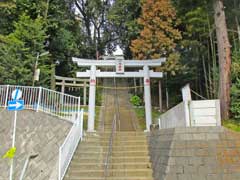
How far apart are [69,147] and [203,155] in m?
3.00

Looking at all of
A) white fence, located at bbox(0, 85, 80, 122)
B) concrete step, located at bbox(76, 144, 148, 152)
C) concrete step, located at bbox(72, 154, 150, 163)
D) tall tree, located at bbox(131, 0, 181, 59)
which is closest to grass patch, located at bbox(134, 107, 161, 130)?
tall tree, located at bbox(131, 0, 181, 59)

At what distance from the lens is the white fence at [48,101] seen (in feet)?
26.7

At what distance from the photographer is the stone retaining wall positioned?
4.39 metres

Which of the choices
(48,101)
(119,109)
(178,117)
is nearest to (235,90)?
(178,117)

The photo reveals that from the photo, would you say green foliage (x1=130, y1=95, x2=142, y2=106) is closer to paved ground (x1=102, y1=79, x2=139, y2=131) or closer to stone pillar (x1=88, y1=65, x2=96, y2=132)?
paved ground (x1=102, y1=79, x2=139, y2=131)

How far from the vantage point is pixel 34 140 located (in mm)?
7359

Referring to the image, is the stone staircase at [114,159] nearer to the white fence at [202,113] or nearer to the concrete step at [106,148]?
the concrete step at [106,148]

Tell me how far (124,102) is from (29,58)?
704cm

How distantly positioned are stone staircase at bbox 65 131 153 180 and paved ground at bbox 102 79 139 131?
347 cm

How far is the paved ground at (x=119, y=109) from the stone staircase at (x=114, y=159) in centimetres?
347

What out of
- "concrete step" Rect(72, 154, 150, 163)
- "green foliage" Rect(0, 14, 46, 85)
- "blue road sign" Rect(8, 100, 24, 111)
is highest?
"green foliage" Rect(0, 14, 46, 85)

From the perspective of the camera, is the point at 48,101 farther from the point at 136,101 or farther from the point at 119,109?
the point at 136,101

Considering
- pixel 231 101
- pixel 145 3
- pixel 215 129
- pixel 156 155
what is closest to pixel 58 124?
pixel 156 155

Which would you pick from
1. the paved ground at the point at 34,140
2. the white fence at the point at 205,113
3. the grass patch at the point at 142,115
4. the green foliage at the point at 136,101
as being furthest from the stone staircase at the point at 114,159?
the green foliage at the point at 136,101
